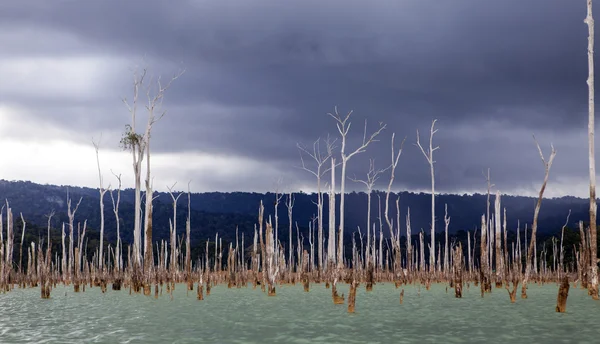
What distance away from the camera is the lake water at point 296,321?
12.8 metres

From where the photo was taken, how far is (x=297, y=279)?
3950cm

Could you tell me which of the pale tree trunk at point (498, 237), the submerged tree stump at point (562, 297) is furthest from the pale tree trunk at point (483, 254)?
the submerged tree stump at point (562, 297)

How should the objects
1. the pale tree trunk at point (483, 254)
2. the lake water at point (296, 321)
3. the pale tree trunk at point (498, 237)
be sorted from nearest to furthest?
the lake water at point (296, 321), the pale tree trunk at point (483, 254), the pale tree trunk at point (498, 237)

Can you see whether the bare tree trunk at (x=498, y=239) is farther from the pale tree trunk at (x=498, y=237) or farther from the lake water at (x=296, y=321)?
the lake water at (x=296, y=321)

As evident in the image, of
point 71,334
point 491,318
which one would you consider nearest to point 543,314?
point 491,318

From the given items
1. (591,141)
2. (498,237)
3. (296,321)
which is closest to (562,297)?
(591,141)

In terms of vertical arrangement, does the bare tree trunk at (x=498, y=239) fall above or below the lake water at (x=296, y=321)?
above

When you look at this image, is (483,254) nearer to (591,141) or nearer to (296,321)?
(591,141)

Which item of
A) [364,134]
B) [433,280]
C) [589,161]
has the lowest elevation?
[433,280]

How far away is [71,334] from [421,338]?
7.25 meters

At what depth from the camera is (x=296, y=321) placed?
1596 centimetres

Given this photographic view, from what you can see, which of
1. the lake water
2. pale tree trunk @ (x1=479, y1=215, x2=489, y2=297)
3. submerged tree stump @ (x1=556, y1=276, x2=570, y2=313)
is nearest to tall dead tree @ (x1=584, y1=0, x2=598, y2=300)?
the lake water

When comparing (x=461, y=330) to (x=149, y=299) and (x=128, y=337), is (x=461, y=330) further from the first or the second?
(x=149, y=299)

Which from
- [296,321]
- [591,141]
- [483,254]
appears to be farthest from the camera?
[483,254]
